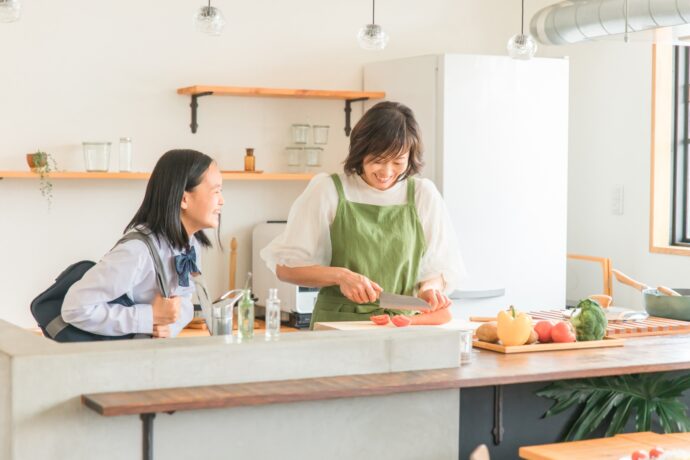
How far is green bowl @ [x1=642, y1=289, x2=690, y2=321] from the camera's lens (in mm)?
3723

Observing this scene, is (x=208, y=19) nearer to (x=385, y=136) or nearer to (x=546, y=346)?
(x=385, y=136)

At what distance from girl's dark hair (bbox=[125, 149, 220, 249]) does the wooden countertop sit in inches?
26.2

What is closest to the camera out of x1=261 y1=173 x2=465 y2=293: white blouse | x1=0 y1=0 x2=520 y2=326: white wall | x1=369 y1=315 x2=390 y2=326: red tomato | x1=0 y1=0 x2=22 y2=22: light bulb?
x1=369 y1=315 x2=390 y2=326: red tomato

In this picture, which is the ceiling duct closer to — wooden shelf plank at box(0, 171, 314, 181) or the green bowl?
the green bowl

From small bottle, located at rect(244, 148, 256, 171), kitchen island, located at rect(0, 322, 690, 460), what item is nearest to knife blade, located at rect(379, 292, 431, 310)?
kitchen island, located at rect(0, 322, 690, 460)

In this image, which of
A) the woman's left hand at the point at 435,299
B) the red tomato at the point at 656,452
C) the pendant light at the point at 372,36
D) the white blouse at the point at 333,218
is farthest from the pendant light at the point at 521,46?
the red tomato at the point at 656,452

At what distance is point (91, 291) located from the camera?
2715 mm

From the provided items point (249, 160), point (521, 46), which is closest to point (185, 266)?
point (521, 46)

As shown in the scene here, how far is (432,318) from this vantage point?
321 centimetres

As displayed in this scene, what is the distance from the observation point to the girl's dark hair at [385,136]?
3.19 m

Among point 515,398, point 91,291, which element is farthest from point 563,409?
point 91,291

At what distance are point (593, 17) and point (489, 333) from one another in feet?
7.31

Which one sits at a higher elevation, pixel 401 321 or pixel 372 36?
pixel 372 36

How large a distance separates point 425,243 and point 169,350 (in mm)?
1276
